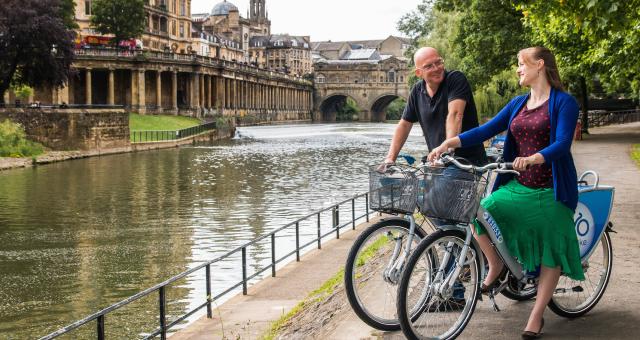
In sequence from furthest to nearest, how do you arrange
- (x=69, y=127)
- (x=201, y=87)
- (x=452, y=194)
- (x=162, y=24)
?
(x=162, y=24), (x=201, y=87), (x=69, y=127), (x=452, y=194)

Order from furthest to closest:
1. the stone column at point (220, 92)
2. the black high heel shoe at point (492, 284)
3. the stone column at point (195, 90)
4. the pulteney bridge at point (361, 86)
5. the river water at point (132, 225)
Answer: the pulteney bridge at point (361, 86) → the stone column at point (220, 92) → the stone column at point (195, 90) → the river water at point (132, 225) → the black high heel shoe at point (492, 284)

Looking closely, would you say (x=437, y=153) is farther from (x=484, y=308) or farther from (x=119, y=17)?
(x=119, y=17)

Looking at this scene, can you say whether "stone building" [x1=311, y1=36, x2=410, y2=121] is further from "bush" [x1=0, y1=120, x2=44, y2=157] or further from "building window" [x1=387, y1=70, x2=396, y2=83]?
"bush" [x1=0, y1=120, x2=44, y2=157]

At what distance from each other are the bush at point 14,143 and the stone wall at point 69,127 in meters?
2.83

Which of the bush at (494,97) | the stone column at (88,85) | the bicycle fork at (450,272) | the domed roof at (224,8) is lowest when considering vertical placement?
the bicycle fork at (450,272)

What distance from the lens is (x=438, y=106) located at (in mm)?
6926

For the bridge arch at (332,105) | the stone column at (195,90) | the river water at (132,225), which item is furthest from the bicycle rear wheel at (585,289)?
the bridge arch at (332,105)

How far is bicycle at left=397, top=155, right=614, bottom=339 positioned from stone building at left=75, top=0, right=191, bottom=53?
98.5 m

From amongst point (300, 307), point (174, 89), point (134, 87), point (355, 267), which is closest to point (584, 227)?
point (355, 267)

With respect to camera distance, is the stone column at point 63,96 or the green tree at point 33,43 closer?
the green tree at point 33,43

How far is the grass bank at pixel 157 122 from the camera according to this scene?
69744 mm

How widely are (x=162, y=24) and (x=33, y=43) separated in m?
63.7

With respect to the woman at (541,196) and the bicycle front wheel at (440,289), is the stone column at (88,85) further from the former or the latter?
the woman at (541,196)

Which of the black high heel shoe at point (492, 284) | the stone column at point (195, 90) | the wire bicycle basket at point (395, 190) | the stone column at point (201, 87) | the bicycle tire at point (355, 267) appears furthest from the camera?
the stone column at point (201, 87)
